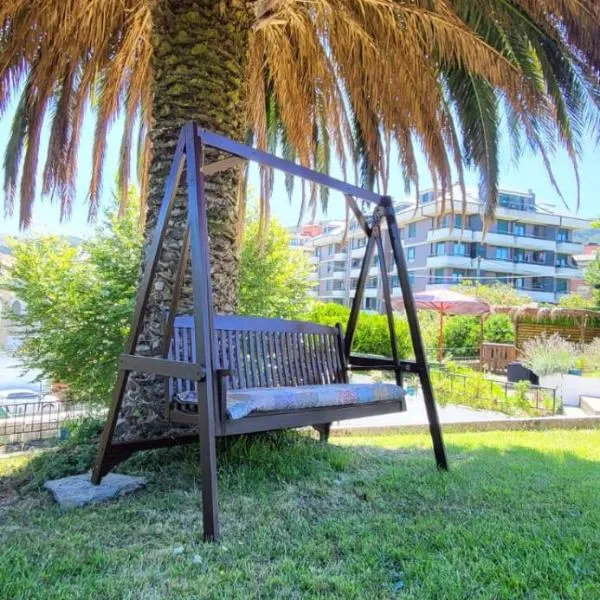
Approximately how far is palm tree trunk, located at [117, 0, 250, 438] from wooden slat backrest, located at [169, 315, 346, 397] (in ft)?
1.16

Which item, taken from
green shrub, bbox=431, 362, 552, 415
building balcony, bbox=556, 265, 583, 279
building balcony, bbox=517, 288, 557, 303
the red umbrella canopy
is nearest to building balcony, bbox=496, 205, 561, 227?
building balcony, bbox=556, 265, 583, 279

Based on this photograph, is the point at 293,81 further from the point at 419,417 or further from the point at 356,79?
the point at 419,417

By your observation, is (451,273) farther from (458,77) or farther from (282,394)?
(282,394)

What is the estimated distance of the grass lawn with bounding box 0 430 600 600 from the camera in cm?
200

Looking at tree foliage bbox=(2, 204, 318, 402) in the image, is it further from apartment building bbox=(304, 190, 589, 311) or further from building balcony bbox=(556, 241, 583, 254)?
building balcony bbox=(556, 241, 583, 254)

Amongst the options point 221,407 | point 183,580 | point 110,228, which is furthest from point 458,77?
point 110,228

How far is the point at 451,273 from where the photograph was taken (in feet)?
127

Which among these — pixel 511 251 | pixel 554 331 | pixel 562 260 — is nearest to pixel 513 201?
pixel 511 251

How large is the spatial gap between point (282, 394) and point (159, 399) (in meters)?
1.33

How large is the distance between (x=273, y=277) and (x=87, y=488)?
37.0ft

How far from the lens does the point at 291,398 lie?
3.06 m

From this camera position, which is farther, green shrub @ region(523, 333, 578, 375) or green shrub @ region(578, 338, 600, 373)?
green shrub @ region(578, 338, 600, 373)

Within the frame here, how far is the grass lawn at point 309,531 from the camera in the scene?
78.7 inches

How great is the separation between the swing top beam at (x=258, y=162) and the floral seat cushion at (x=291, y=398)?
1.39 metres
